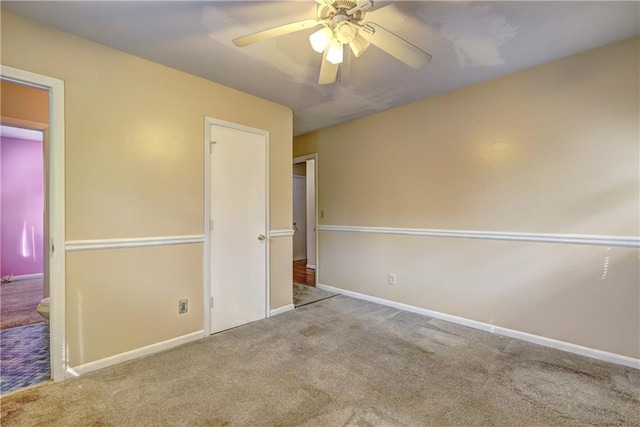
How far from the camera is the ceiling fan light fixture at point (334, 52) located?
5.42 feet

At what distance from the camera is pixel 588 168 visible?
2.24 metres

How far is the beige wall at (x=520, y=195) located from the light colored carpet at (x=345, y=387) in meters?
0.41

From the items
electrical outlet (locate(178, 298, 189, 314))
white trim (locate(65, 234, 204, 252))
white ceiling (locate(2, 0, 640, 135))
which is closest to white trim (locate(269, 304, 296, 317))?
electrical outlet (locate(178, 298, 189, 314))

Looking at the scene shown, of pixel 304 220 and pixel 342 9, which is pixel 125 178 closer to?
pixel 342 9

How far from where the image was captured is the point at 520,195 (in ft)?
8.39

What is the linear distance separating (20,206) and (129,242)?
172 inches

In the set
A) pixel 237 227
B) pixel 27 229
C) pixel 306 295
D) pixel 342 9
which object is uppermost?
pixel 342 9

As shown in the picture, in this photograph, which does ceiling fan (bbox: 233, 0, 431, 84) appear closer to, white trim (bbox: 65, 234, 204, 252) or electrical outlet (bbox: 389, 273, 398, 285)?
white trim (bbox: 65, 234, 204, 252)

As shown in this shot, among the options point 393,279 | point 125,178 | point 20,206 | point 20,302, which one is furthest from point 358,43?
point 20,206

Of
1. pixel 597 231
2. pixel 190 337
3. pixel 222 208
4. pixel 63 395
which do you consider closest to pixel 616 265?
pixel 597 231

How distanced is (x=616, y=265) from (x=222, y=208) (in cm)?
325

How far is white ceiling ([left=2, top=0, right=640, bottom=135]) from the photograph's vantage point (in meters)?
1.73

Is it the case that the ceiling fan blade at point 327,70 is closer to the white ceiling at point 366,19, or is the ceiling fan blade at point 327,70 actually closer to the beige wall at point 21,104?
the white ceiling at point 366,19

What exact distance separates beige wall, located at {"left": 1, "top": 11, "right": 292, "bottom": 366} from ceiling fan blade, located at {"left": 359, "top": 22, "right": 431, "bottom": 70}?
171 centimetres
